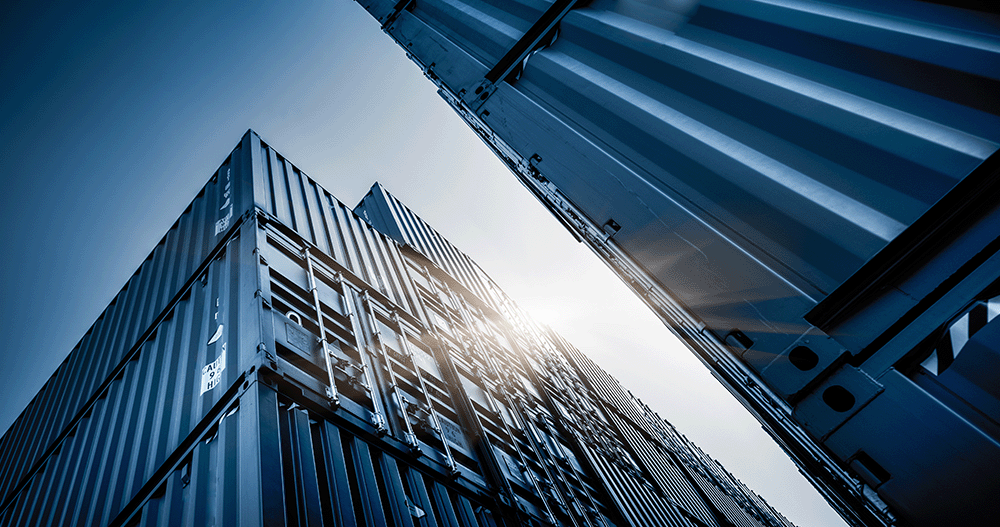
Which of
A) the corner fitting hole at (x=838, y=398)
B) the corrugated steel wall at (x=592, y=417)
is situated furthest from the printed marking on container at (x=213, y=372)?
the corner fitting hole at (x=838, y=398)

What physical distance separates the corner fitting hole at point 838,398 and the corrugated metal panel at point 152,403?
3706 mm

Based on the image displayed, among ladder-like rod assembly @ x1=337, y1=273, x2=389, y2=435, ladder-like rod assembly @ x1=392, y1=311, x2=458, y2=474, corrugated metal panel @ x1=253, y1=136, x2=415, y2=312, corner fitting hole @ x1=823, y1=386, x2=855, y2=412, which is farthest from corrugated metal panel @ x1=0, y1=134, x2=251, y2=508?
corner fitting hole @ x1=823, y1=386, x2=855, y2=412

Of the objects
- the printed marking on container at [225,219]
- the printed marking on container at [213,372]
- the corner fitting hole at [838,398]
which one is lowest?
the corner fitting hole at [838,398]

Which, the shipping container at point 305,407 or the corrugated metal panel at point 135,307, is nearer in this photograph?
the shipping container at point 305,407

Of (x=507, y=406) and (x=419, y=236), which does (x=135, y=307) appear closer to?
(x=507, y=406)

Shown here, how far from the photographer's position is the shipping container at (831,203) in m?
1.89

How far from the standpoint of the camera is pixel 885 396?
1987mm

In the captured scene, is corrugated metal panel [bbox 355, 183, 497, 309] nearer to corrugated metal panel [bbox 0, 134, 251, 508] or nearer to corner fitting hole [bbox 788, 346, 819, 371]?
corrugated metal panel [bbox 0, 134, 251, 508]

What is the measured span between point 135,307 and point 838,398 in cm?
978

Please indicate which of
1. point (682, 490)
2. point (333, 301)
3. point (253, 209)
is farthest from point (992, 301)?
point (682, 490)

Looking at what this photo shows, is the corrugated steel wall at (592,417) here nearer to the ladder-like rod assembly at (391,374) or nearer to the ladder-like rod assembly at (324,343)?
the ladder-like rod assembly at (391,374)

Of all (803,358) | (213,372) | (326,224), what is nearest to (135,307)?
(326,224)

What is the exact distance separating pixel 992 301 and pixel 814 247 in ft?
2.00

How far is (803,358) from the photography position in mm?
2227
